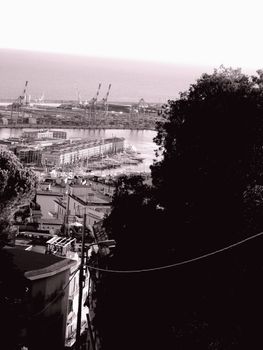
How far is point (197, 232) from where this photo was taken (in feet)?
11.6

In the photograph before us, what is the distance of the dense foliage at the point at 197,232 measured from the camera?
317cm

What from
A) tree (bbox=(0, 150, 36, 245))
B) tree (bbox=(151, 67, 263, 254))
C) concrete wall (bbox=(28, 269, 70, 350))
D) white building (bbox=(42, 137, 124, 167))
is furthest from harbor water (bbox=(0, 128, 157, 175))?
tree (bbox=(151, 67, 263, 254))

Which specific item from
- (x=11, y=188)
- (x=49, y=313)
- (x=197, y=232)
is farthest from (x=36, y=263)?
(x=197, y=232)

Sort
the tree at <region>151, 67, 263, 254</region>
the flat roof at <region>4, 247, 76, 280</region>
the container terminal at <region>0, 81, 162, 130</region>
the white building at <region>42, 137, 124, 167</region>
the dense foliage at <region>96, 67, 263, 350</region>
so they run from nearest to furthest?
1. the dense foliage at <region>96, 67, 263, 350</region>
2. the tree at <region>151, 67, 263, 254</region>
3. the flat roof at <region>4, 247, 76, 280</region>
4. the white building at <region>42, 137, 124, 167</region>
5. the container terminal at <region>0, 81, 162, 130</region>

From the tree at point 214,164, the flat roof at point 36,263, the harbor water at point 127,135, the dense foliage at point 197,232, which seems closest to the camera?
the dense foliage at point 197,232

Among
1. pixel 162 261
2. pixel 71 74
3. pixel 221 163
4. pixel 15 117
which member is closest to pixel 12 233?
pixel 162 261

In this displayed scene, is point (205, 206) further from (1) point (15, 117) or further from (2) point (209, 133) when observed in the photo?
(1) point (15, 117)

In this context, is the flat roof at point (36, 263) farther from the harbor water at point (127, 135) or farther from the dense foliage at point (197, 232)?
the harbor water at point (127, 135)

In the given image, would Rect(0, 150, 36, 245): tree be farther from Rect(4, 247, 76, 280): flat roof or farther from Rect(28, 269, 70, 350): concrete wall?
Rect(28, 269, 70, 350): concrete wall

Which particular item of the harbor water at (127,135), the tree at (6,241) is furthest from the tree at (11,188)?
the harbor water at (127,135)

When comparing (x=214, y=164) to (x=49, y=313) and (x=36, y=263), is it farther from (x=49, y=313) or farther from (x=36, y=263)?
(x=49, y=313)

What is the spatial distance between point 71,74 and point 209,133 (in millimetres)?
90914

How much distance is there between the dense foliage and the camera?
3172 mm

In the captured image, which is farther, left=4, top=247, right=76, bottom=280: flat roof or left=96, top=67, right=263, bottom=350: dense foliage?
left=4, top=247, right=76, bottom=280: flat roof
